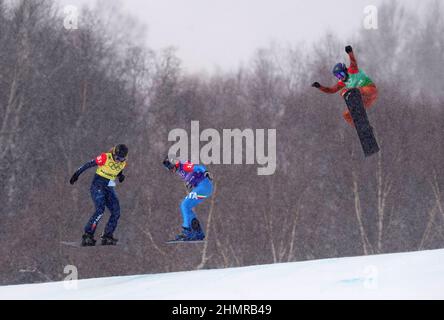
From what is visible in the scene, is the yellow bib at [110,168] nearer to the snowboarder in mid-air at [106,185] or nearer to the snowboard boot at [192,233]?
the snowboarder in mid-air at [106,185]

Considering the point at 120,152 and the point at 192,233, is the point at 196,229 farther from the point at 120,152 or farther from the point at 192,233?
the point at 120,152

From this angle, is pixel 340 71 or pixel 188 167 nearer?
pixel 340 71

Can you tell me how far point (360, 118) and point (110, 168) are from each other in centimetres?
366

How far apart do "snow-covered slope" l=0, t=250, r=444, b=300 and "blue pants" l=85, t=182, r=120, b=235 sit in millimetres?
898

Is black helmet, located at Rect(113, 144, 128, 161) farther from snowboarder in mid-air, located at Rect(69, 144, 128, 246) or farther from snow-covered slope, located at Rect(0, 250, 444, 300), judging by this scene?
snow-covered slope, located at Rect(0, 250, 444, 300)

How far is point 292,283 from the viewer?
1006cm

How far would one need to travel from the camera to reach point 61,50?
42375mm

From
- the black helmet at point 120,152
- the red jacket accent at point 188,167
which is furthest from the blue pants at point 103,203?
the red jacket accent at point 188,167

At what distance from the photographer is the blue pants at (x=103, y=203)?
480 inches

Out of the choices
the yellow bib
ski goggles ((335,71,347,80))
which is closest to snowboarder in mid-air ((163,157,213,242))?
the yellow bib

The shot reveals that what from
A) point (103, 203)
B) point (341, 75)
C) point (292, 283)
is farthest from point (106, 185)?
point (341, 75)

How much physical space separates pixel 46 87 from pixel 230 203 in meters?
10.9

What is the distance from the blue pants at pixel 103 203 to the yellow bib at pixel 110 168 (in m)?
0.19
